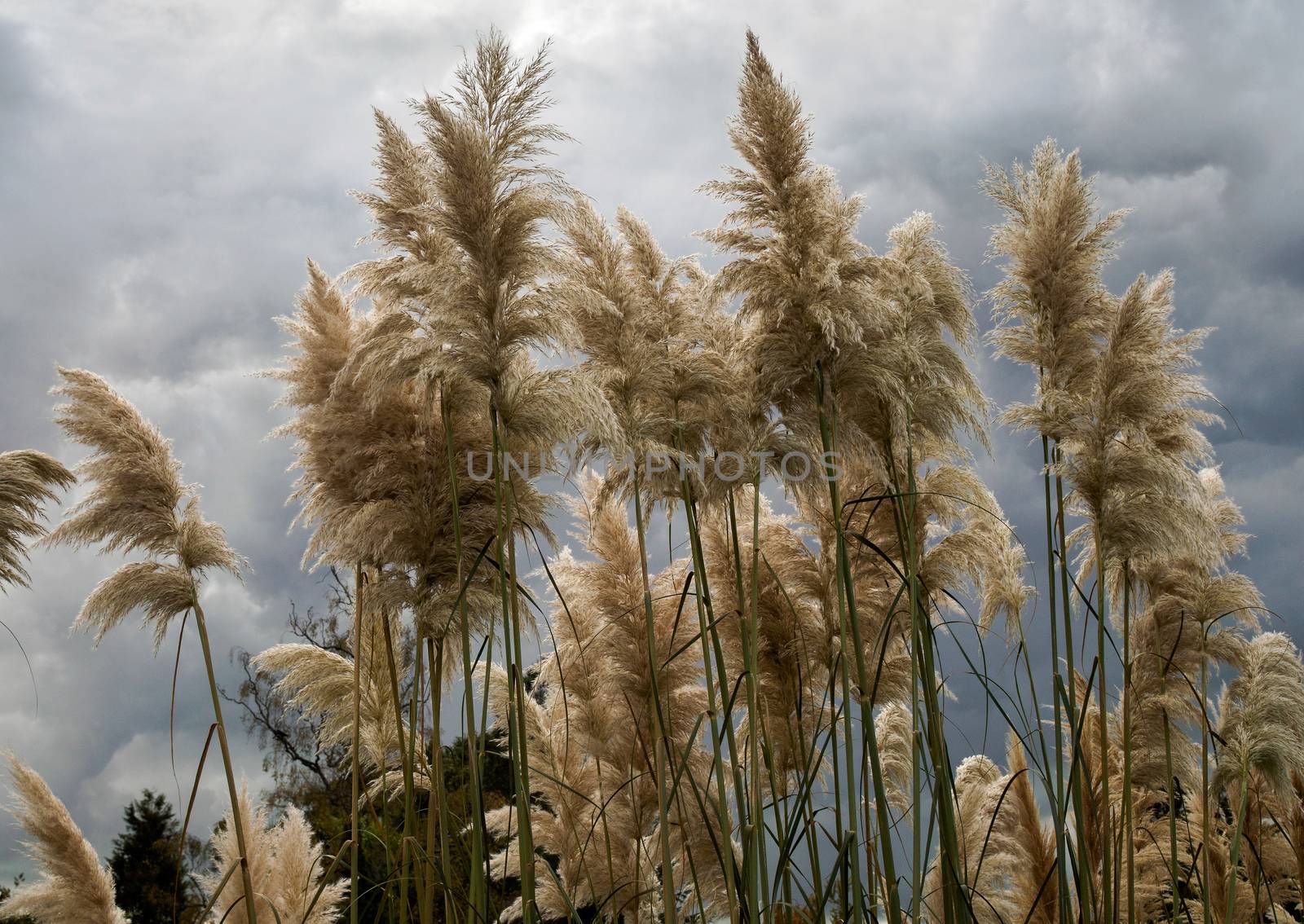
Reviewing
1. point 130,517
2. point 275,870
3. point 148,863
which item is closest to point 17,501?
point 130,517

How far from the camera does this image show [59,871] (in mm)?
4520

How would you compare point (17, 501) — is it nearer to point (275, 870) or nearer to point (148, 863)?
point (275, 870)

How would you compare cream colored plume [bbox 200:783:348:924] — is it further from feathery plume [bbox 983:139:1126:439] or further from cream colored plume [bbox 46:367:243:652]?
feathery plume [bbox 983:139:1126:439]

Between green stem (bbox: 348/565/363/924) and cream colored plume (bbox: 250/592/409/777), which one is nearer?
green stem (bbox: 348/565/363/924)

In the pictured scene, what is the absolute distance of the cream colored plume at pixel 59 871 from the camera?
14.4 feet

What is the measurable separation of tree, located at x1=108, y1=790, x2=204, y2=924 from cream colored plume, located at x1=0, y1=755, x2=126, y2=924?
8079 millimetres

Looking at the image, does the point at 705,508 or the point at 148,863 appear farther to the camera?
the point at 148,863

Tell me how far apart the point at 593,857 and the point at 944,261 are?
3305 millimetres

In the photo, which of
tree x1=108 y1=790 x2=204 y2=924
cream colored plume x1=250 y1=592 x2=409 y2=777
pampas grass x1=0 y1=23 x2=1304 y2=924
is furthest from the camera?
tree x1=108 y1=790 x2=204 y2=924

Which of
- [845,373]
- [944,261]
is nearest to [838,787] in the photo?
[845,373]

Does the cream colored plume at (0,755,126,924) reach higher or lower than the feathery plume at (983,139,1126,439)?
lower

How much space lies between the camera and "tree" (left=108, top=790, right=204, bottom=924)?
11766 millimetres

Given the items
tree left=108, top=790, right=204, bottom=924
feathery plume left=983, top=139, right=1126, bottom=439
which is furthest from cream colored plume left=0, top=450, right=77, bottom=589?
tree left=108, top=790, right=204, bottom=924

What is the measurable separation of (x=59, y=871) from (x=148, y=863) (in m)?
9.05
